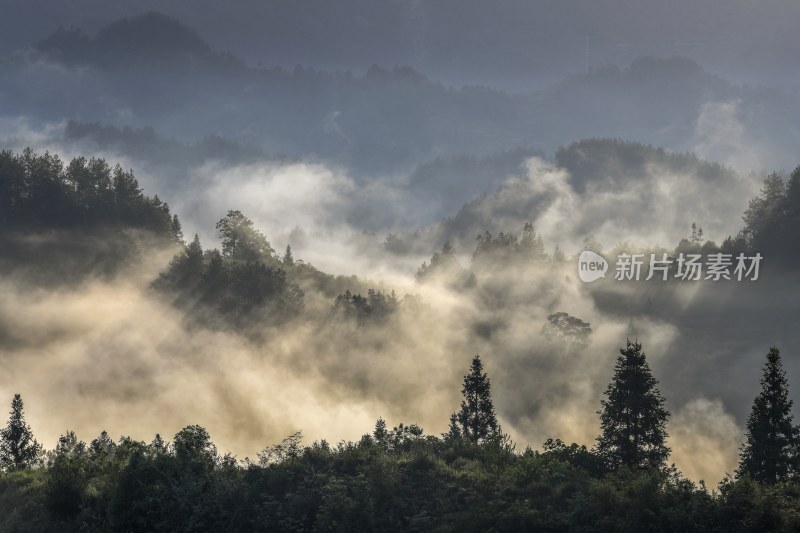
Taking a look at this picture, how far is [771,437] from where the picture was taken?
140 feet

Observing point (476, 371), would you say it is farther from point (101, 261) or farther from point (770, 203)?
point (770, 203)

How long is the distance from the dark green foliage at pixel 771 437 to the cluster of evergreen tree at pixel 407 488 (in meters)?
6.08

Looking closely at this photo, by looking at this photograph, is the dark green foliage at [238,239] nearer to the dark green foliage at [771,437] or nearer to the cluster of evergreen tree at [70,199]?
the cluster of evergreen tree at [70,199]

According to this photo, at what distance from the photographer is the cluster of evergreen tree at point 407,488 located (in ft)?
78.4

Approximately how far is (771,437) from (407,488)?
80.8ft

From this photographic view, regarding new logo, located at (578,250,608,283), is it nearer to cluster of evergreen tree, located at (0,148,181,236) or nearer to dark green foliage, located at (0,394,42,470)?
cluster of evergreen tree, located at (0,148,181,236)

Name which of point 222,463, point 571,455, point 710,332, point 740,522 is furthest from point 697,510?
point 710,332

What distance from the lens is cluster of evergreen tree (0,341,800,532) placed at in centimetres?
2391

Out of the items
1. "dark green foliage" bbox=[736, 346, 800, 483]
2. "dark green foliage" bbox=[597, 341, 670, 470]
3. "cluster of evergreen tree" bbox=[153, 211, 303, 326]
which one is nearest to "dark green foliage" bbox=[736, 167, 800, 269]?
"cluster of evergreen tree" bbox=[153, 211, 303, 326]

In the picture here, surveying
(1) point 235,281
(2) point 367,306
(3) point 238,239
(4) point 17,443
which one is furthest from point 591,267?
(4) point 17,443

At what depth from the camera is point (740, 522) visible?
73.6 ft

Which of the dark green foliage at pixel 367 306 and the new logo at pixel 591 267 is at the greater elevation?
the new logo at pixel 591 267

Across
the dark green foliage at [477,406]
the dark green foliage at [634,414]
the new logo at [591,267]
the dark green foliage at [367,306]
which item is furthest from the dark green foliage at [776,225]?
the dark green foliage at [634,414]

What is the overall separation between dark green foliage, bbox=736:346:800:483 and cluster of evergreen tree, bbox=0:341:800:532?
19.9ft
